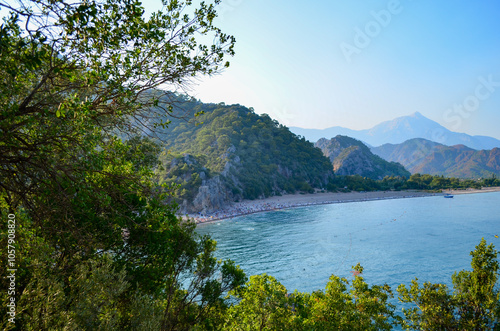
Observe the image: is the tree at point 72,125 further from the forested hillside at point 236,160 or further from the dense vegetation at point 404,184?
the dense vegetation at point 404,184

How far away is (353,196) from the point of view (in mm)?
103250

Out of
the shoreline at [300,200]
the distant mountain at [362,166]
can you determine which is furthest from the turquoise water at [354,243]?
the distant mountain at [362,166]

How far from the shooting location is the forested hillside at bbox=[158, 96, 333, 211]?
70.1 meters

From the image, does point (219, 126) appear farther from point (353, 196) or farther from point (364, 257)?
point (364, 257)

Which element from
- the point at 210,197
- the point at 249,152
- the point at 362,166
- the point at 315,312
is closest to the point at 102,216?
the point at 315,312

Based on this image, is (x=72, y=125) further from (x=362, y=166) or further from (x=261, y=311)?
(x=362, y=166)

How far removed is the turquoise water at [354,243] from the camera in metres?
30.5

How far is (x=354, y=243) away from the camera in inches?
1709

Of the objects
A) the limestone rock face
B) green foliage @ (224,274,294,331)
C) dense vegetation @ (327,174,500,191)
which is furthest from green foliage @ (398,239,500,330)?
dense vegetation @ (327,174,500,191)

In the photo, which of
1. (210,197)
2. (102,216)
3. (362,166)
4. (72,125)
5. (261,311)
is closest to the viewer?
(72,125)

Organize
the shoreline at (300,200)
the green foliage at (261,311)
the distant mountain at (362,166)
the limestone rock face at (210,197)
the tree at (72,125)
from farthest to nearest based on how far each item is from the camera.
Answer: the distant mountain at (362,166) < the limestone rock face at (210,197) < the shoreline at (300,200) < the green foliage at (261,311) < the tree at (72,125)

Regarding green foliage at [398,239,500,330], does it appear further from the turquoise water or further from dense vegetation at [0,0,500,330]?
the turquoise water

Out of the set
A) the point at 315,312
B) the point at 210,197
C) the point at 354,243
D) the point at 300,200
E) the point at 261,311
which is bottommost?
the point at 354,243

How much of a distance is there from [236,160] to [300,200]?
2460 cm
